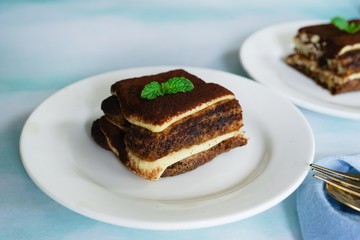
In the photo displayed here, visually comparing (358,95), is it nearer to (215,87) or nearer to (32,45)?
(215,87)

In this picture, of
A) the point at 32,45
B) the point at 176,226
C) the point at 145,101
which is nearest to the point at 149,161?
the point at 145,101

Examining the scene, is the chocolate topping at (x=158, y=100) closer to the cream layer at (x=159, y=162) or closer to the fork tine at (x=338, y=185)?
the cream layer at (x=159, y=162)

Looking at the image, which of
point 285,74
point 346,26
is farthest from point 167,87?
point 346,26

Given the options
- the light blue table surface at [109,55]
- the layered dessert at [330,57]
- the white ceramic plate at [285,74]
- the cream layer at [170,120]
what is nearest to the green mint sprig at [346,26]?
the layered dessert at [330,57]

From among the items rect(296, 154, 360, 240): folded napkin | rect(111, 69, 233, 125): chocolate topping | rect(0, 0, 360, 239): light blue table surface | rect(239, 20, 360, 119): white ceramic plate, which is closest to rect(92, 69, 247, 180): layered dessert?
rect(111, 69, 233, 125): chocolate topping

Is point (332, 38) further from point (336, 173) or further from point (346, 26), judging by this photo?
point (336, 173)

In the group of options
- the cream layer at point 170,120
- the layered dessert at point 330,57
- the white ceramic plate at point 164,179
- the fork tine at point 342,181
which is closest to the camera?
the white ceramic plate at point 164,179

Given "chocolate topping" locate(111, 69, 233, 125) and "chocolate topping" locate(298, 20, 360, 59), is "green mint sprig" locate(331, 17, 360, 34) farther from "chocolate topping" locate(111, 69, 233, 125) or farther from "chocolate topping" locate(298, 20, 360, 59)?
"chocolate topping" locate(111, 69, 233, 125)
